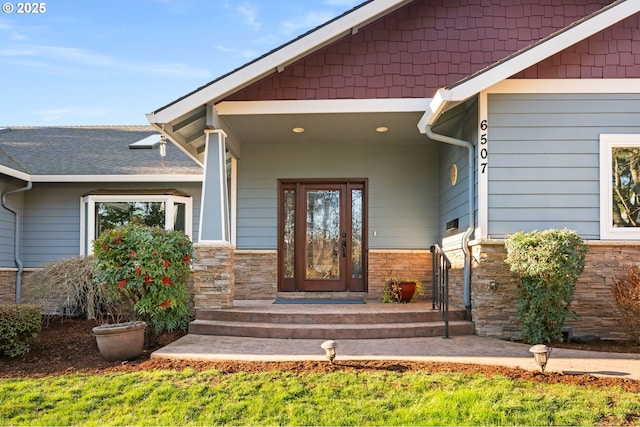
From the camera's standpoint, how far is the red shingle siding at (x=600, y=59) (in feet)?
21.9

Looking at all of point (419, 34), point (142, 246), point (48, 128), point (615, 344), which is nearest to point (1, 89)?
point (48, 128)

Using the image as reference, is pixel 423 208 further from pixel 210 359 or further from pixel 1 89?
pixel 1 89

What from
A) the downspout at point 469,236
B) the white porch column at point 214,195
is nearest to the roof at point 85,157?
the white porch column at point 214,195

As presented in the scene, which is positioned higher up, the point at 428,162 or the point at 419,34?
the point at 419,34

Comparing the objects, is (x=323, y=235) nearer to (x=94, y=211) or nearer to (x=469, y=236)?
(x=469, y=236)

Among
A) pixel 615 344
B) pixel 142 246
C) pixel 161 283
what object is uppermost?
pixel 142 246

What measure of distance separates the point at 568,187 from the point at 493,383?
3.36 m

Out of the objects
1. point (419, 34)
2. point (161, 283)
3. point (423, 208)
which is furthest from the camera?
point (423, 208)

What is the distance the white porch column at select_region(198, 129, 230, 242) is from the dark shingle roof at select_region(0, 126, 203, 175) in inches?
107

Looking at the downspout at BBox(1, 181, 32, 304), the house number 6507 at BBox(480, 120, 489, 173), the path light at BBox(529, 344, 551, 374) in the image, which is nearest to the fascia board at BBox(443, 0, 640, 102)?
the house number 6507 at BBox(480, 120, 489, 173)

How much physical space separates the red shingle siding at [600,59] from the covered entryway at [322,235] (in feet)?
11.6

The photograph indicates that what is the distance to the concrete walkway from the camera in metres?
4.90

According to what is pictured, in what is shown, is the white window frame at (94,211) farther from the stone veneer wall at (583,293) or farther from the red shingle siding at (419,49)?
the stone veneer wall at (583,293)

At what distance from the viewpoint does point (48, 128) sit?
42.7ft
